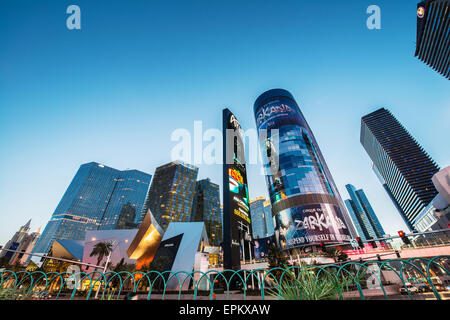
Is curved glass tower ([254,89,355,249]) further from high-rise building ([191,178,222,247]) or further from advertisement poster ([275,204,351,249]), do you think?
high-rise building ([191,178,222,247])

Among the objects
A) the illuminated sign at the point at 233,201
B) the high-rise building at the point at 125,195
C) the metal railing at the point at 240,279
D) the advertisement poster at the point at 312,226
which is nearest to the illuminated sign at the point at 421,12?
the advertisement poster at the point at 312,226

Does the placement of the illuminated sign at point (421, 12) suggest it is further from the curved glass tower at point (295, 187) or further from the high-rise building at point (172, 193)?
the high-rise building at point (172, 193)

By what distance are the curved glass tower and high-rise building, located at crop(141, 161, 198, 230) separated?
6494cm

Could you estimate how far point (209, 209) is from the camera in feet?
413

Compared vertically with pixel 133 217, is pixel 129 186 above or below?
above

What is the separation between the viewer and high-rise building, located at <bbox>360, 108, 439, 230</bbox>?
89213mm

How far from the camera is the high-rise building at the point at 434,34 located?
129 ft

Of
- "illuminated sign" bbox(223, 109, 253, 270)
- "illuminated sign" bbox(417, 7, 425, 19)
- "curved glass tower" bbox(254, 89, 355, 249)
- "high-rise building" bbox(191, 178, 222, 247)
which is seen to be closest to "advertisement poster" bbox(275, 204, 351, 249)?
"curved glass tower" bbox(254, 89, 355, 249)
